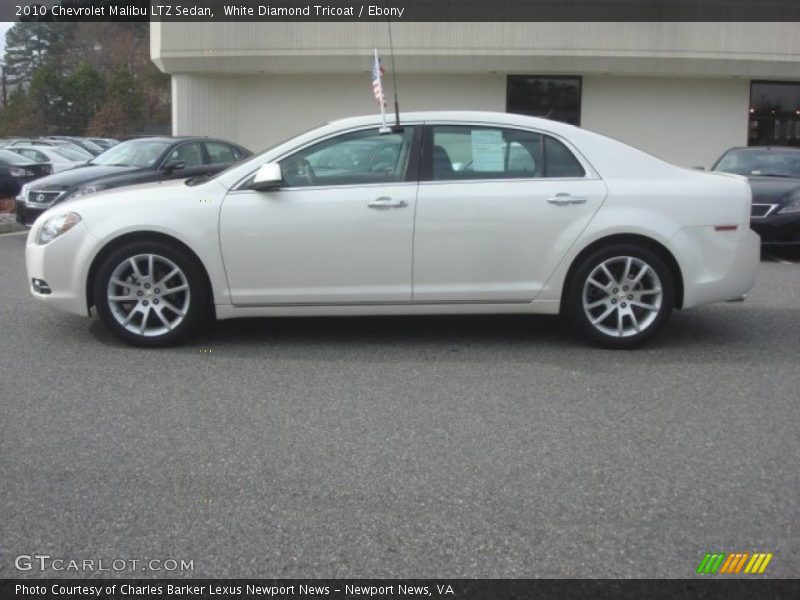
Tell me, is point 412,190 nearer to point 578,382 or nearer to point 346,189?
point 346,189

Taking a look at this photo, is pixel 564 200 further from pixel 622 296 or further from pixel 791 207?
pixel 791 207

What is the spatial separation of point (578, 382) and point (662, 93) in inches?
724

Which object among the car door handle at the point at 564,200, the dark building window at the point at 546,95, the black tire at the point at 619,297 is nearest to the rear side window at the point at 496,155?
the car door handle at the point at 564,200

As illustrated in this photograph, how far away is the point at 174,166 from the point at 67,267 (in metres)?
6.11

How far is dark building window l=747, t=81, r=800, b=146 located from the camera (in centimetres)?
2203

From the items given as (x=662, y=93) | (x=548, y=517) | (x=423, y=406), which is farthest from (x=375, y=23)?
(x=548, y=517)

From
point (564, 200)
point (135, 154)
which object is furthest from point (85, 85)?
point (564, 200)

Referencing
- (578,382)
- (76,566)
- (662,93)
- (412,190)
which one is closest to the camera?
(76,566)

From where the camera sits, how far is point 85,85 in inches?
1939

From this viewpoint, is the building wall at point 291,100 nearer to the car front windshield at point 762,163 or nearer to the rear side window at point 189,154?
the rear side window at point 189,154

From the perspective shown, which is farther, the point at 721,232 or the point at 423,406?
the point at 721,232

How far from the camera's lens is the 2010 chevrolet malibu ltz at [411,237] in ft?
18.9

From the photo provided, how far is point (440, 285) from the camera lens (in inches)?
230
